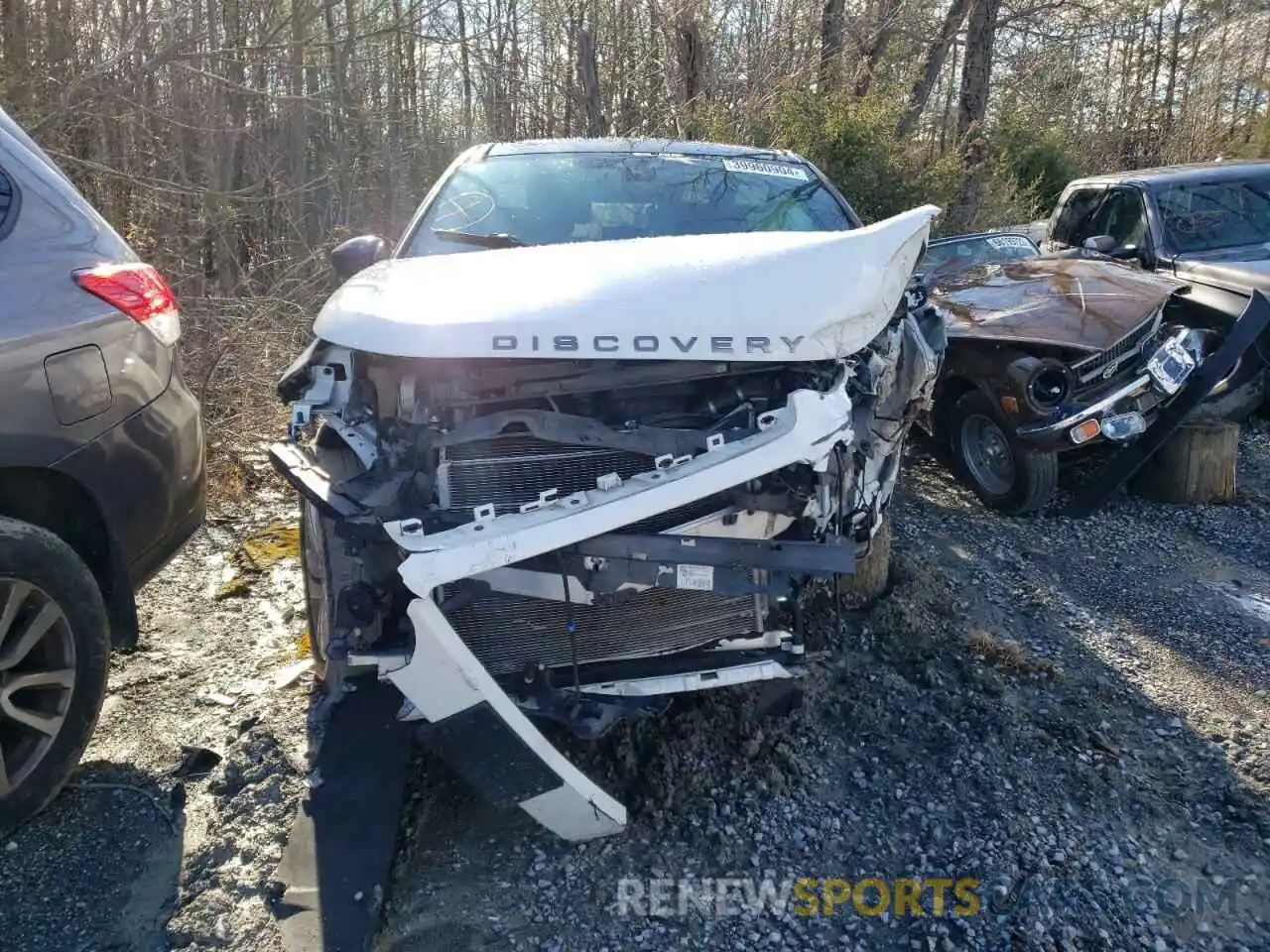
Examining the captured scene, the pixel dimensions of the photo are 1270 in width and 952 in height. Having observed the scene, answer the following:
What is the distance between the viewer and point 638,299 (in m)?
2.44

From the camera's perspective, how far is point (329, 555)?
→ 100.0 inches

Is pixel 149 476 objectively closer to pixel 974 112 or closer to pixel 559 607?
pixel 559 607

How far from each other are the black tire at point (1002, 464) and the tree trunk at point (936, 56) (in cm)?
935

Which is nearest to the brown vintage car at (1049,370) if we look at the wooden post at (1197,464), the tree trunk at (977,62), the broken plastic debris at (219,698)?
the wooden post at (1197,464)

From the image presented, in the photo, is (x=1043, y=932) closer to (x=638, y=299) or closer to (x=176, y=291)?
(x=638, y=299)

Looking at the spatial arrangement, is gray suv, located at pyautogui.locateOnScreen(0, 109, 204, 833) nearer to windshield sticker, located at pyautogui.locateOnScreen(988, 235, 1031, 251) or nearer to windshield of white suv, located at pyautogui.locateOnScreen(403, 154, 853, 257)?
windshield of white suv, located at pyautogui.locateOnScreen(403, 154, 853, 257)

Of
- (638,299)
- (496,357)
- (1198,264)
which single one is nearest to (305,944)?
(496,357)

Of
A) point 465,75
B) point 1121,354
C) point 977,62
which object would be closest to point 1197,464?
point 1121,354

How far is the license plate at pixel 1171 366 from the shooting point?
498 cm

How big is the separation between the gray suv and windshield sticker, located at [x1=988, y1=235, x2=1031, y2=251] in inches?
251

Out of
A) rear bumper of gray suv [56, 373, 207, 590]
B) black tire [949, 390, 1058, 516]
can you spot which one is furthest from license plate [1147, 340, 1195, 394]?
rear bumper of gray suv [56, 373, 207, 590]

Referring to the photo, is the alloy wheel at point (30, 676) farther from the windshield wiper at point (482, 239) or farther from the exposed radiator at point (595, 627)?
the windshield wiper at point (482, 239)

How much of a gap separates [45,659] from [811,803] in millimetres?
2206

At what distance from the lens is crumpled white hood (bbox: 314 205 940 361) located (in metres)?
2.35
